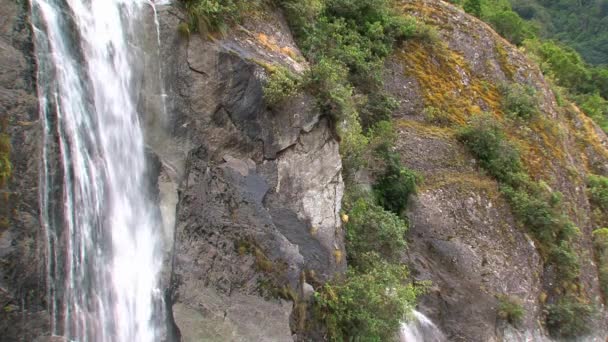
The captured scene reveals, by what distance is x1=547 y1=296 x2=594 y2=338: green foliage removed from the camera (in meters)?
17.7

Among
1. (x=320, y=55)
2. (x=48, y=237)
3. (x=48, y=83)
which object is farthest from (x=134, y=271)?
(x=320, y=55)

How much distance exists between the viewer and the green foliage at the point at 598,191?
23.8 meters

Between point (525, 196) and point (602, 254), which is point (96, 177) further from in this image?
point (602, 254)

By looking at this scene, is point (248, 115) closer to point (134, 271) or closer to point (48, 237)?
point (134, 271)

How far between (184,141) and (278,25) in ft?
16.4

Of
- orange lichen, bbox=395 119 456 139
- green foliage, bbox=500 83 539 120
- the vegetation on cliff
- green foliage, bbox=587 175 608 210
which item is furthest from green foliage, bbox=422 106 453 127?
green foliage, bbox=587 175 608 210

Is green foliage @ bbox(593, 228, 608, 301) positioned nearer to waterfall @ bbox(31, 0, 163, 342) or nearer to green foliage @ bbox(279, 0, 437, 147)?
green foliage @ bbox(279, 0, 437, 147)

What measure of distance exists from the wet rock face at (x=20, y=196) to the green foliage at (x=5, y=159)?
0.05m

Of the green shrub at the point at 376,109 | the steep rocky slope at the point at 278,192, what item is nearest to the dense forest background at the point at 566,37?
the steep rocky slope at the point at 278,192

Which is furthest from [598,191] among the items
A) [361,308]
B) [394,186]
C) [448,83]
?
[361,308]

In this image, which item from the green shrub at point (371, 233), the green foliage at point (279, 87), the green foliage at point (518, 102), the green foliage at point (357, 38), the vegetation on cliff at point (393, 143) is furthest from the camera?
the green foliage at point (518, 102)

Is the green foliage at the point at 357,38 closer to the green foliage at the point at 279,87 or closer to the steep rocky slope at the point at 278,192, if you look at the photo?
the steep rocky slope at the point at 278,192

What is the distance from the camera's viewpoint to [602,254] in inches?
842

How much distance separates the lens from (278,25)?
15.2 m
